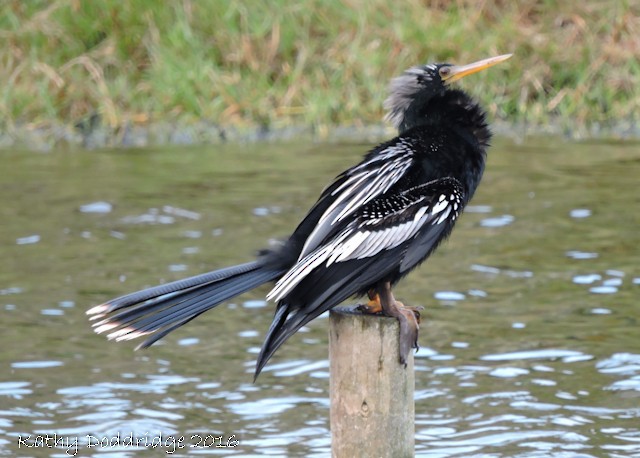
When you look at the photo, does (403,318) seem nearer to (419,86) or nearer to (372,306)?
(372,306)

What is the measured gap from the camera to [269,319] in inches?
275

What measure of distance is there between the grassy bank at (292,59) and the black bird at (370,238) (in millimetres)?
8283

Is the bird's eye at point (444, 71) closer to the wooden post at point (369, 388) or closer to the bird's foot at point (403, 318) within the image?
the bird's foot at point (403, 318)

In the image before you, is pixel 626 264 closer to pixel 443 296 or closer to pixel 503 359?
pixel 443 296

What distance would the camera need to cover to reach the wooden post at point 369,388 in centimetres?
399

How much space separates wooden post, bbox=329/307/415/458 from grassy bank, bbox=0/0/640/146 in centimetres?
909

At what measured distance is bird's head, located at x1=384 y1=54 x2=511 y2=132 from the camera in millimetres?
4859

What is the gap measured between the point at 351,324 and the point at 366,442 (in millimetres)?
389

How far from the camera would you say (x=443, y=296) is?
731 centimetres

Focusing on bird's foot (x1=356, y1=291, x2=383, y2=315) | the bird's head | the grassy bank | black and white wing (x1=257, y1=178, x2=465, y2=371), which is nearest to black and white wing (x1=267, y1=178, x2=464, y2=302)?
black and white wing (x1=257, y1=178, x2=465, y2=371)

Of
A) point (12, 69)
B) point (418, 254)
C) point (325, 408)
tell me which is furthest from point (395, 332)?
point (12, 69)

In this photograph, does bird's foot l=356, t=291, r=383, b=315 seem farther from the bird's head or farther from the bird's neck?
the bird's head

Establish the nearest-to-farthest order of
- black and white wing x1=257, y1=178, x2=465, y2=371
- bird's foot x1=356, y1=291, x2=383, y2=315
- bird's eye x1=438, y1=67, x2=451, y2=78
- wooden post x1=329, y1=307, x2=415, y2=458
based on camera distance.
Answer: wooden post x1=329, y1=307, x2=415, y2=458
black and white wing x1=257, y1=178, x2=465, y2=371
bird's foot x1=356, y1=291, x2=383, y2=315
bird's eye x1=438, y1=67, x2=451, y2=78

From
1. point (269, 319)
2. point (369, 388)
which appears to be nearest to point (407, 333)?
point (369, 388)
